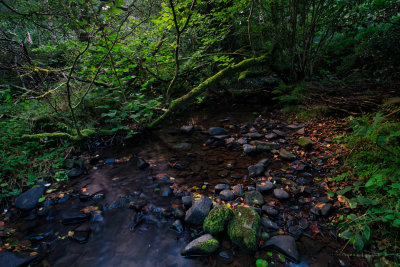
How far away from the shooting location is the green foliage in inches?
71.4

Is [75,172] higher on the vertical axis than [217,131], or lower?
lower

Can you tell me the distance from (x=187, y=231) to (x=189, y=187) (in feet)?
2.96

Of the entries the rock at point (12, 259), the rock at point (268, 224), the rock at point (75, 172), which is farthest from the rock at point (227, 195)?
the rock at point (75, 172)

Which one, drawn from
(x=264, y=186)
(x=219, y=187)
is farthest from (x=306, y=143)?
(x=219, y=187)

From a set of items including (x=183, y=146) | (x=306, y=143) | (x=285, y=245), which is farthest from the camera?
(x=183, y=146)

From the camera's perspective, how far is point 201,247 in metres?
2.07

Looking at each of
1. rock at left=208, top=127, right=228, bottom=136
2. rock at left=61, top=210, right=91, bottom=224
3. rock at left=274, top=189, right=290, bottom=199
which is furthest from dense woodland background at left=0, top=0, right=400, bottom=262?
rock at left=61, top=210, right=91, bottom=224

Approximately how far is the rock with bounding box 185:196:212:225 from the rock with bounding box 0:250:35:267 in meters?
2.02

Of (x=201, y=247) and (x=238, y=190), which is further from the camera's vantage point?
(x=238, y=190)

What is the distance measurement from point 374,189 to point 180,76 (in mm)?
6181

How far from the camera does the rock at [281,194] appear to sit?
8.76 feet

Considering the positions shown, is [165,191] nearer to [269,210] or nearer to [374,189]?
[269,210]

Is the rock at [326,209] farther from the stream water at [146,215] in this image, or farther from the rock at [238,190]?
the rock at [238,190]

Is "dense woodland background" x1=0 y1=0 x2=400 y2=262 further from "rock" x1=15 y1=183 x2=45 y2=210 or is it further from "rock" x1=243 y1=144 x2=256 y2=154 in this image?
"rock" x1=243 y1=144 x2=256 y2=154
